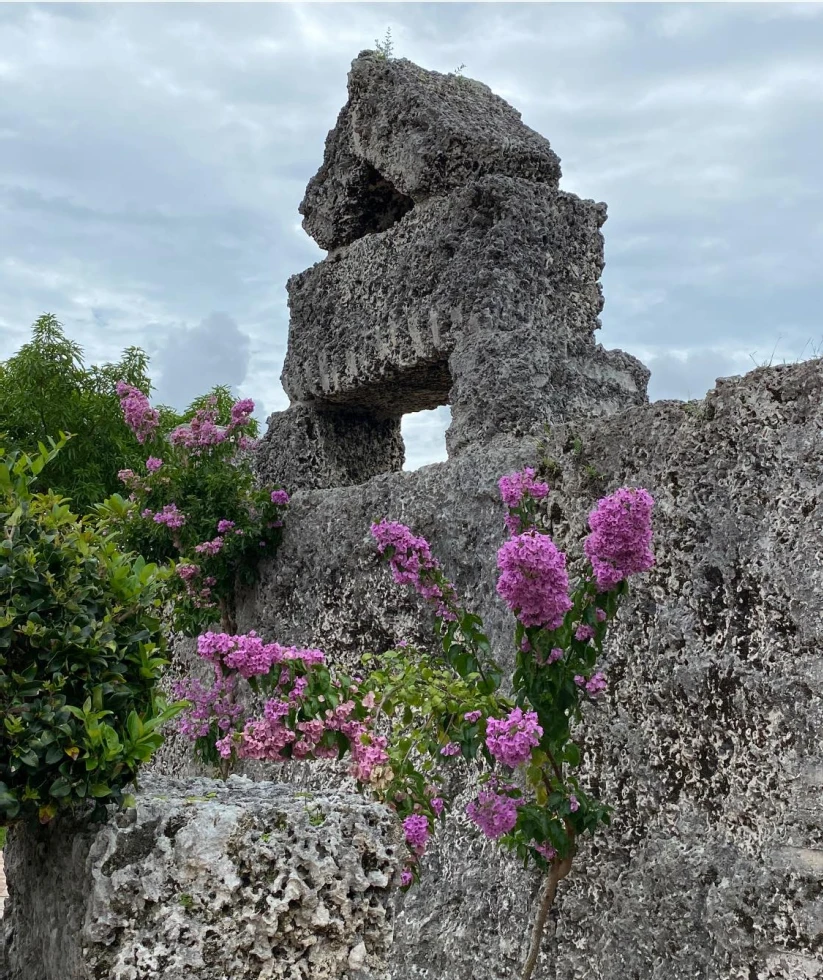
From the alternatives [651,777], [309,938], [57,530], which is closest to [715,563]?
[651,777]

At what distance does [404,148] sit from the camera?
566cm

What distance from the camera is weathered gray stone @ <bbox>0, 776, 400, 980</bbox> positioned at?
2.36 meters

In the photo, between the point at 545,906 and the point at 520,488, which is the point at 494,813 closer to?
the point at 545,906

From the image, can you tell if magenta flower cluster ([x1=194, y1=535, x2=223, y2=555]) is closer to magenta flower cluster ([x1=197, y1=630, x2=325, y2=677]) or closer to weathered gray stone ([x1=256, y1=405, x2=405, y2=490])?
weathered gray stone ([x1=256, y1=405, x2=405, y2=490])

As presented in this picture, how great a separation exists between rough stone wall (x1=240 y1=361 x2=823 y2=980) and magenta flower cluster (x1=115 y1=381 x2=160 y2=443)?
2943mm

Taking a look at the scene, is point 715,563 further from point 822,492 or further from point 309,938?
point 309,938

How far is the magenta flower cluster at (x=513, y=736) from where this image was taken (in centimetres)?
Answer: 336

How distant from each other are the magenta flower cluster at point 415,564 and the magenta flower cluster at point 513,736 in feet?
2.76

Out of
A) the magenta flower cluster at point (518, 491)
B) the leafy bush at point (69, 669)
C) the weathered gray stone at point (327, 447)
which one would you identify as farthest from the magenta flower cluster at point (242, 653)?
the weathered gray stone at point (327, 447)

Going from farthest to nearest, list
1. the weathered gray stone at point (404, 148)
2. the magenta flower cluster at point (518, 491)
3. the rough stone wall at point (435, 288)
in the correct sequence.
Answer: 1. the weathered gray stone at point (404, 148)
2. the rough stone wall at point (435, 288)
3. the magenta flower cluster at point (518, 491)

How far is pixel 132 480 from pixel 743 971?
14.3 feet

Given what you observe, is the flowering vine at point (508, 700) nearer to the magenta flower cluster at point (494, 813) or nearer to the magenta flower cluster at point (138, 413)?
the magenta flower cluster at point (494, 813)

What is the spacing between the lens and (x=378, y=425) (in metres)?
6.60

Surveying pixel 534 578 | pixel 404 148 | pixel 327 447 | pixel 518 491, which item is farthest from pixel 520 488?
pixel 404 148
